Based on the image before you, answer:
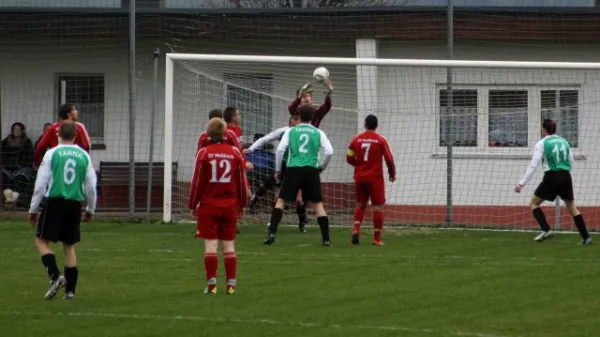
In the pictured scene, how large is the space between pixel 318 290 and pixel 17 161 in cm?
1236

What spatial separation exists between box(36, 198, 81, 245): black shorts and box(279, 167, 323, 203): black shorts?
520 centimetres

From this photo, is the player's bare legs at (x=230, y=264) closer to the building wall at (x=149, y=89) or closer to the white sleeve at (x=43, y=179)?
the white sleeve at (x=43, y=179)

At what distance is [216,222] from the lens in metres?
11.6

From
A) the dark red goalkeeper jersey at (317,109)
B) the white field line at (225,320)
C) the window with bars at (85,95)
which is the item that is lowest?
the white field line at (225,320)

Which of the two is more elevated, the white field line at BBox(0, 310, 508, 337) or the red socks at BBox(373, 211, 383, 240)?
the red socks at BBox(373, 211, 383, 240)

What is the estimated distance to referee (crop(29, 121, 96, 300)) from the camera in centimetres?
1126

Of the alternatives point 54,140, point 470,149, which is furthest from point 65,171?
point 470,149

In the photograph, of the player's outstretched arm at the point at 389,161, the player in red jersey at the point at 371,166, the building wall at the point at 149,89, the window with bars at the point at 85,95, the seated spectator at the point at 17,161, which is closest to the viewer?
the player's outstretched arm at the point at 389,161

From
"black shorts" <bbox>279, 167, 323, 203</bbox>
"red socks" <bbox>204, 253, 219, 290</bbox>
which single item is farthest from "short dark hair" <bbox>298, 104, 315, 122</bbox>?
"red socks" <bbox>204, 253, 219, 290</bbox>

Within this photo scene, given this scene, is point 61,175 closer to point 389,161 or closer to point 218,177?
point 218,177

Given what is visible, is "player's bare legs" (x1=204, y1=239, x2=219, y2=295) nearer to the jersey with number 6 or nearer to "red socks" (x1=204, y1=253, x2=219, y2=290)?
"red socks" (x1=204, y1=253, x2=219, y2=290)

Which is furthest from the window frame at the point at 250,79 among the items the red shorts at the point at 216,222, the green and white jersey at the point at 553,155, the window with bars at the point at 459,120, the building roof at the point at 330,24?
the red shorts at the point at 216,222

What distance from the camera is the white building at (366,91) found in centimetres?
2111

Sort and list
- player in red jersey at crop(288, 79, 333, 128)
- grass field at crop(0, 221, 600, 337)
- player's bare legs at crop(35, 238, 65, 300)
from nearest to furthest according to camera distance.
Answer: grass field at crop(0, 221, 600, 337) < player's bare legs at crop(35, 238, 65, 300) < player in red jersey at crop(288, 79, 333, 128)
